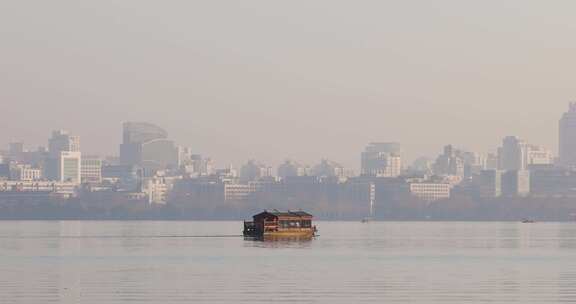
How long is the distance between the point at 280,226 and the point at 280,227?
155 mm

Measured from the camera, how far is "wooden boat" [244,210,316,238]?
16559 centimetres

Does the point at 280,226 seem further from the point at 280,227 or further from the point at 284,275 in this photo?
the point at 284,275

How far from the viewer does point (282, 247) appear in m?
129

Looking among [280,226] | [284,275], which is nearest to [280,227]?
[280,226]

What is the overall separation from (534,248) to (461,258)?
26.2 m

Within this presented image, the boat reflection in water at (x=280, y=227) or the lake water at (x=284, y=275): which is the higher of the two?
the boat reflection in water at (x=280, y=227)

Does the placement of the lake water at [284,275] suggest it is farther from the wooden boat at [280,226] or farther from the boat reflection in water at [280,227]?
the wooden boat at [280,226]

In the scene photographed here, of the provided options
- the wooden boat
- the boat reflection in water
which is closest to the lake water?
the boat reflection in water

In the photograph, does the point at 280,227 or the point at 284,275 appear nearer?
the point at 284,275

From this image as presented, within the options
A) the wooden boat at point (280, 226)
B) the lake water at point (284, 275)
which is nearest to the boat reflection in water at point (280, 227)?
the wooden boat at point (280, 226)

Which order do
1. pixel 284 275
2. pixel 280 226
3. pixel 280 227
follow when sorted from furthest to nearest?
pixel 280 226 < pixel 280 227 < pixel 284 275

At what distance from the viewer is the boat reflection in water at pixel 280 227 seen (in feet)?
541

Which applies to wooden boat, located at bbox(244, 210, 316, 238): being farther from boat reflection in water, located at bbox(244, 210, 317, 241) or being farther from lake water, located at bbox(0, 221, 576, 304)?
lake water, located at bbox(0, 221, 576, 304)

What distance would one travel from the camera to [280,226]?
550ft
